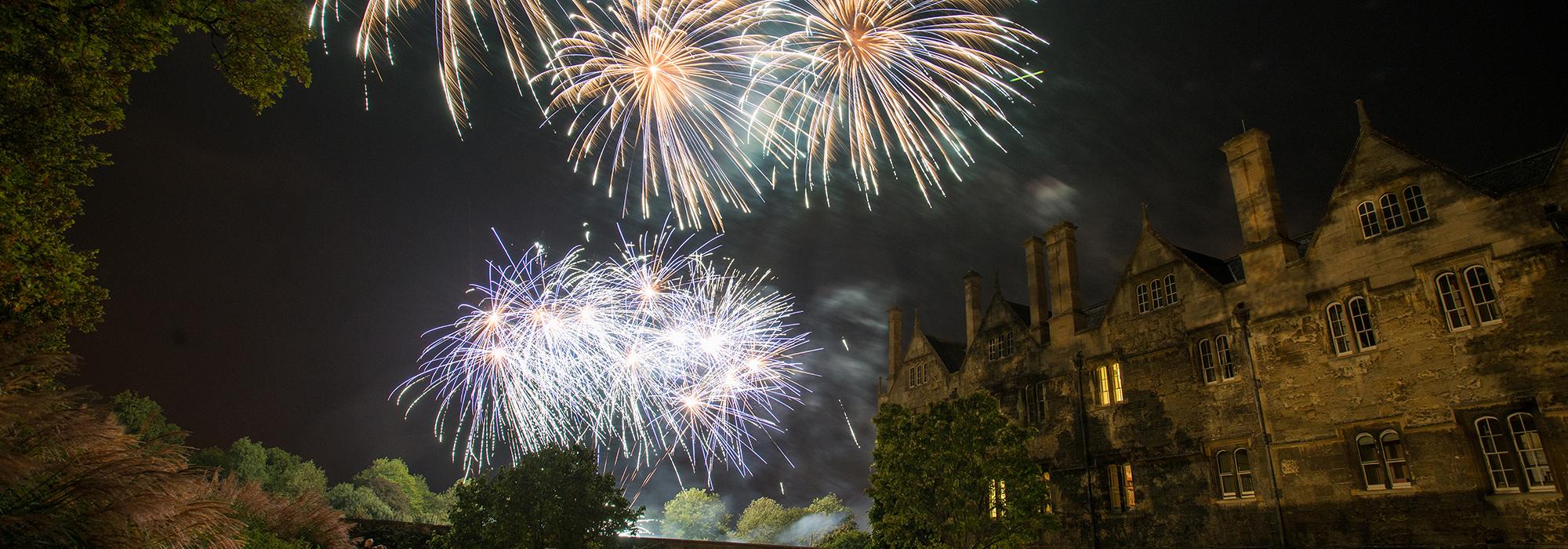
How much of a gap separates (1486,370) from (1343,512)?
5.06 meters

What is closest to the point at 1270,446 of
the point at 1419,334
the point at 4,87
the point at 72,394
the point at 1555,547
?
the point at 1419,334

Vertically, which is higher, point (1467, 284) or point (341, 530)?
point (1467, 284)

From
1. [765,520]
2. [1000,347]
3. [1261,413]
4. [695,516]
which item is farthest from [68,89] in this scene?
[695,516]

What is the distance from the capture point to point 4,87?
11.6 meters

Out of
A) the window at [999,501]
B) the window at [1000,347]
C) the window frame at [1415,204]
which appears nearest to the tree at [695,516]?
the window at [1000,347]

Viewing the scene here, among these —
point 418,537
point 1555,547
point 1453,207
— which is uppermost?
point 1453,207

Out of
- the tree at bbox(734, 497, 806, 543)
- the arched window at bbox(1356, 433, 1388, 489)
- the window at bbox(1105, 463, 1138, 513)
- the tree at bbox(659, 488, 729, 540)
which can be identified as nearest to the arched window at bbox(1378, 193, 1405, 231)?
the arched window at bbox(1356, 433, 1388, 489)

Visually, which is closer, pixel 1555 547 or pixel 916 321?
pixel 1555 547

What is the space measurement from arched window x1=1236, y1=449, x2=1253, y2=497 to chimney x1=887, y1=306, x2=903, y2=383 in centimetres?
1922

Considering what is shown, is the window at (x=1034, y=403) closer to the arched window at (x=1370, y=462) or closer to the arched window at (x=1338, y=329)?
the arched window at (x=1338, y=329)

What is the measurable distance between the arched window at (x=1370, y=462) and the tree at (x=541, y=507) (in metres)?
27.2

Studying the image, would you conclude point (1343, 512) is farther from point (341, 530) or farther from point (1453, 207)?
point (341, 530)

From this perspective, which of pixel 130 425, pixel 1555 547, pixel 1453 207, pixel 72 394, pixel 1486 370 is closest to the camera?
pixel 72 394

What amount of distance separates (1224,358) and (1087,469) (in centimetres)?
652
